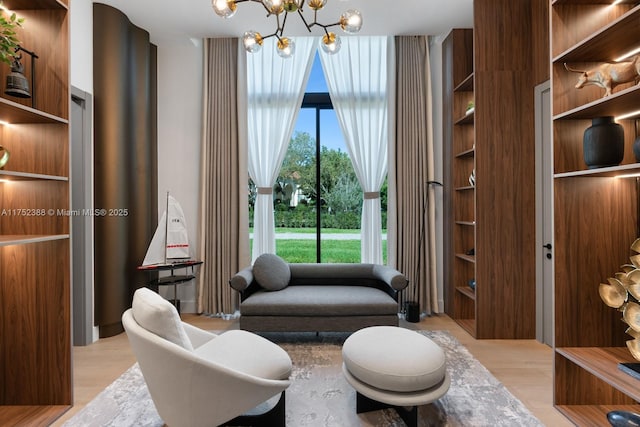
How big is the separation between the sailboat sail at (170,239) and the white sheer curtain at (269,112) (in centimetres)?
80

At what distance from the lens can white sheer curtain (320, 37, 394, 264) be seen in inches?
162

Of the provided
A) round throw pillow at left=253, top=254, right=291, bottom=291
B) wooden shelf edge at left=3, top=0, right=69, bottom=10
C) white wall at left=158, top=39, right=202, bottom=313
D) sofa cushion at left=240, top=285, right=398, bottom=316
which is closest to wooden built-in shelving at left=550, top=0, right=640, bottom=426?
sofa cushion at left=240, top=285, right=398, bottom=316

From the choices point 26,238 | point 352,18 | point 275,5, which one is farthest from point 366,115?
point 26,238

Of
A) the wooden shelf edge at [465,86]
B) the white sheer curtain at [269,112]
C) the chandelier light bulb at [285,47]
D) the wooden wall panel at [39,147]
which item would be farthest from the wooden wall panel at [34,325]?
the wooden shelf edge at [465,86]

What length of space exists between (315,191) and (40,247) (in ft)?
9.24

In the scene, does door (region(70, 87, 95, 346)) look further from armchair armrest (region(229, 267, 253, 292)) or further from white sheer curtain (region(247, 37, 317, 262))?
white sheer curtain (region(247, 37, 317, 262))

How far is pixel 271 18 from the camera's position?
361 centimetres

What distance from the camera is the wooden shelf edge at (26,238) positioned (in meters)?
1.78

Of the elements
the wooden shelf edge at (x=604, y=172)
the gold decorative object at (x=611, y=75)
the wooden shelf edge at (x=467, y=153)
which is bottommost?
the wooden shelf edge at (x=604, y=172)

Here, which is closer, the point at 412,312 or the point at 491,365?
the point at 491,365

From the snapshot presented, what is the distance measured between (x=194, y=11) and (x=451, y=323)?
4.17m

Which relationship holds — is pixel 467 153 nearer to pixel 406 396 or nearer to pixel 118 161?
pixel 406 396

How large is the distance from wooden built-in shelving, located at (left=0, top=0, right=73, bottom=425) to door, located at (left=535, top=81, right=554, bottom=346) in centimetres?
375

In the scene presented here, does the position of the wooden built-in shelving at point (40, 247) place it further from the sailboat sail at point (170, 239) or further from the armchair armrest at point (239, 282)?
the sailboat sail at point (170, 239)
